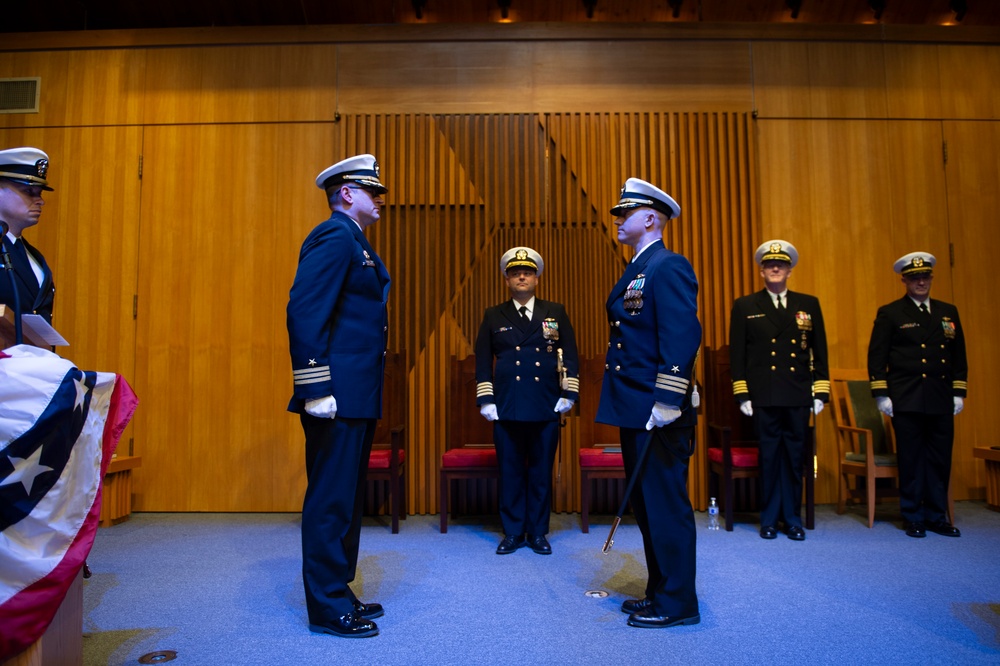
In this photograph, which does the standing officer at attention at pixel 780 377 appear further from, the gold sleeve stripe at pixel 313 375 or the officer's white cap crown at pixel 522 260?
the gold sleeve stripe at pixel 313 375

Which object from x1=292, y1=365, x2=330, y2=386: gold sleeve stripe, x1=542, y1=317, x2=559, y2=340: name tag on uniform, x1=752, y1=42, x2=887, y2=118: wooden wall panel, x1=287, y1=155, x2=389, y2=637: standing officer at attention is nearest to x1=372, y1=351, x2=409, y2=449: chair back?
x1=542, y1=317, x2=559, y2=340: name tag on uniform

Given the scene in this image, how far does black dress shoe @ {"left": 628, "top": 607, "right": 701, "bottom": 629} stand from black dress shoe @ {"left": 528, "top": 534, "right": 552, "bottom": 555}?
3.90 ft

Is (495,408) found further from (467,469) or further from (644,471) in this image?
(644,471)

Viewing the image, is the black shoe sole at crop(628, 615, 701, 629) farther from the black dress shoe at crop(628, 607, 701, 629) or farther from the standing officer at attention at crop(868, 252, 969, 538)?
the standing officer at attention at crop(868, 252, 969, 538)

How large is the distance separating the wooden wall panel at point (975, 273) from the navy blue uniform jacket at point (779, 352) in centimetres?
170

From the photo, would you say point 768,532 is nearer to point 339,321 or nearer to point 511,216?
point 511,216

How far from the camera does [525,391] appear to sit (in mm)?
3889

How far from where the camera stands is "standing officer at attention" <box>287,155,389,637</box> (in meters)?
2.36

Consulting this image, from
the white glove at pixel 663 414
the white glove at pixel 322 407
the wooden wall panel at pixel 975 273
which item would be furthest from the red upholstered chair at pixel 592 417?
the wooden wall panel at pixel 975 273

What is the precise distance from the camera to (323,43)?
5207mm

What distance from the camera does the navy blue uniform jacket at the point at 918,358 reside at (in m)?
4.25

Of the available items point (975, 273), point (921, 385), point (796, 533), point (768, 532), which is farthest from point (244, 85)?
point (975, 273)

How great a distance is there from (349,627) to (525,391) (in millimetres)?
1792

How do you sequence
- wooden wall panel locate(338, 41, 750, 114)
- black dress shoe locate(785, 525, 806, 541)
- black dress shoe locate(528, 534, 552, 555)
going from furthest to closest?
wooden wall panel locate(338, 41, 750, 114) → black dress shoe locate(785, 525, 806, 541) → black dress shoe locate(528, 534, 552, 555)
